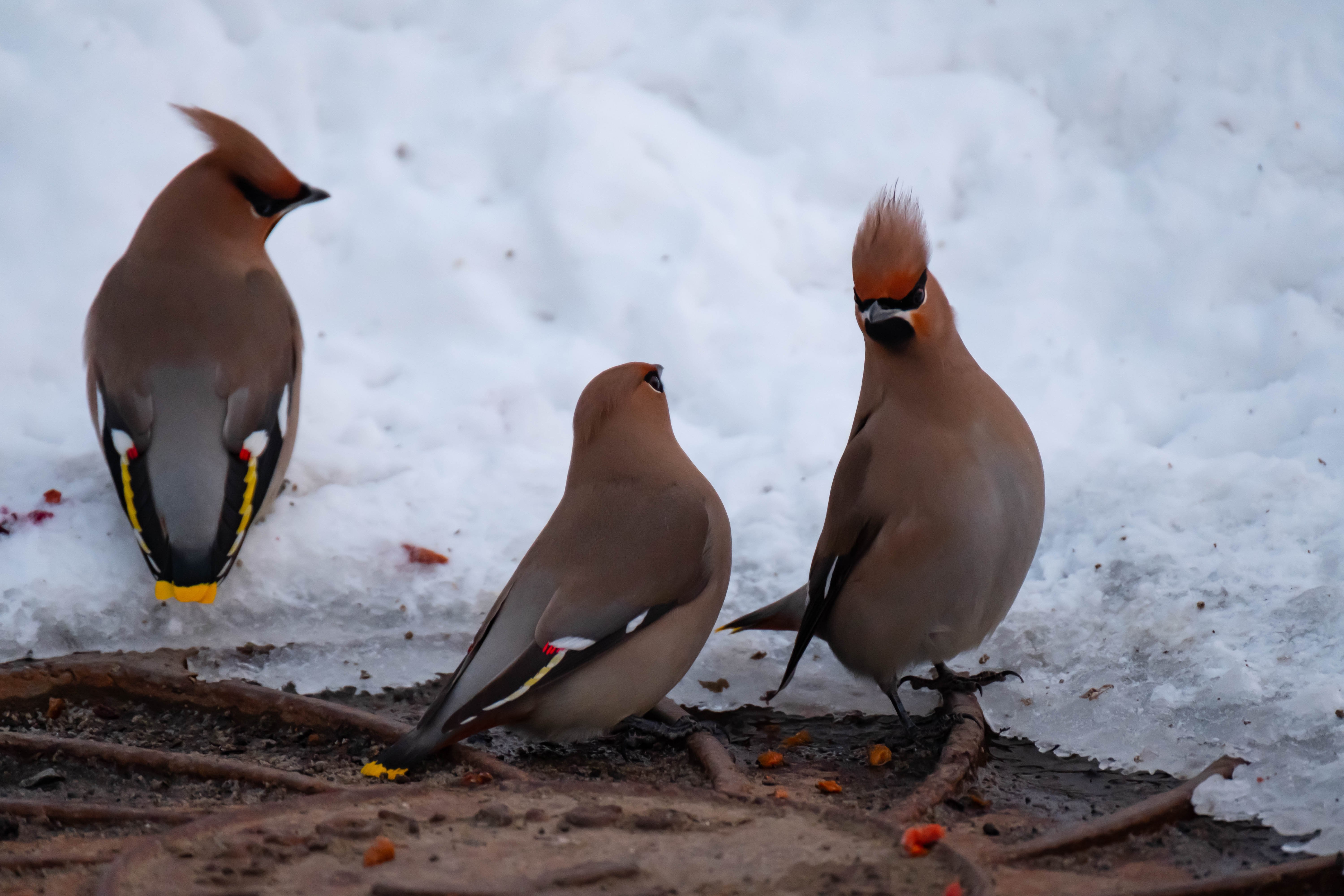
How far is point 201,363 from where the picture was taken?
4344 millimetres

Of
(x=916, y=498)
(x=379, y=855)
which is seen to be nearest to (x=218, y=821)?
(x=379, y=855)

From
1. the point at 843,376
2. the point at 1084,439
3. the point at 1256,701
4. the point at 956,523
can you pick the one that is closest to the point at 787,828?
the point at 956,523

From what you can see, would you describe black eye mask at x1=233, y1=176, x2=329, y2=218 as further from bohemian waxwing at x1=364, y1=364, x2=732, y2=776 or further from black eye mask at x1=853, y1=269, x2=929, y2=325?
black eye mask at x1=853, y1=269, x2=929, y2=325

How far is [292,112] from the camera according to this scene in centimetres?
639

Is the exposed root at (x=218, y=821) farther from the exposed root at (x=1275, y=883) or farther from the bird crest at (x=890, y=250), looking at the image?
the bird crest at (x=890, y=250)

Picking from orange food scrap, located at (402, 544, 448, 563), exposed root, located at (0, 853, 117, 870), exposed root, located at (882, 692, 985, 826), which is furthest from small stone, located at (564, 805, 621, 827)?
orange food scrap, located at (402, 544, 448, 563)

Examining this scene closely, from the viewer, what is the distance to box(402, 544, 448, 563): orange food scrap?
4.19 metres

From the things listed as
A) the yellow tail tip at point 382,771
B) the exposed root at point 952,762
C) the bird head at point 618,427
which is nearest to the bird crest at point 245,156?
the bird head at point 618,427

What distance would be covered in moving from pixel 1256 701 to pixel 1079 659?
19.9 inches

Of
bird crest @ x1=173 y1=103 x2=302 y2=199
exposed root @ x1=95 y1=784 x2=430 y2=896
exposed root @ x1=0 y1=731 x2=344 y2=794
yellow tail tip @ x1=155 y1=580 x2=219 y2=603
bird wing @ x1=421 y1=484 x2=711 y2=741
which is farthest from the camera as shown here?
bird crest @ x1=173 y1=103 x2=302 y2=199

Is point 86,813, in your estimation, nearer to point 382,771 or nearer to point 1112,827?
point 382,771

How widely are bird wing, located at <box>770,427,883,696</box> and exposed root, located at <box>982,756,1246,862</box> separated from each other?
3.15ft

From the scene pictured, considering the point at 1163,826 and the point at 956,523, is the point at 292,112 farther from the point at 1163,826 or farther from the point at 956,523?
the point at 1163,826

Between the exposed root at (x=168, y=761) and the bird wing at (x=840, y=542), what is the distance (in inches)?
50.0
